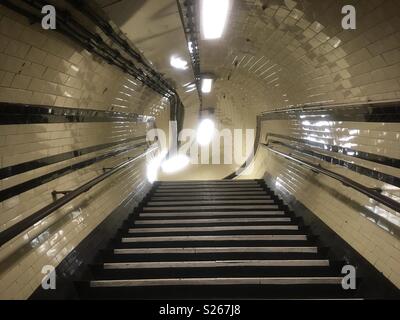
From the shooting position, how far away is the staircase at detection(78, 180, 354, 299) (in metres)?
3.28

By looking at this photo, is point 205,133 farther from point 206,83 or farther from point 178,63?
point 178,63

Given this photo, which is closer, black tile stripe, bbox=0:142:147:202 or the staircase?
black tile stripe, bbox=0:142:147:202

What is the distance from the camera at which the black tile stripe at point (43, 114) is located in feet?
8.64

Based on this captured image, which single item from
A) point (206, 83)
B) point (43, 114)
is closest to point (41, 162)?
point (43, 114)

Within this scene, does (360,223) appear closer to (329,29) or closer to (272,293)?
(272,293)

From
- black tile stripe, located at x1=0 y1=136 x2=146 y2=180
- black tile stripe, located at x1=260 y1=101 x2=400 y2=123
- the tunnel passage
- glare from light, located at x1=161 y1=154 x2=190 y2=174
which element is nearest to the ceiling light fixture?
glare from light, located at x1=161 y1=154 x2=190 y2=174

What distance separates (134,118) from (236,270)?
4.45 metres

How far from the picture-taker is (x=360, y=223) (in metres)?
3.60

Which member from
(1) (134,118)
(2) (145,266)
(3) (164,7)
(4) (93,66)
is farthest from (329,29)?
(1) (134,118)

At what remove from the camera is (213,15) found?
410cm

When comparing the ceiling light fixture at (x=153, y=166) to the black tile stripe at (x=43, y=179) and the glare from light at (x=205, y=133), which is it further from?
the glare from light at (x=205, y=133)

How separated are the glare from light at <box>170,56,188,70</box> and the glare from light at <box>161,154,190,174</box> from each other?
15.8 feet

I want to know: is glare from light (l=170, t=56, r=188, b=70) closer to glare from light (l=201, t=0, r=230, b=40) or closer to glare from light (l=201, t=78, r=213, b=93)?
glare from light (l=201, t=0, r=230, b=40)

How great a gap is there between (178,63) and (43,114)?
3.73 meters
